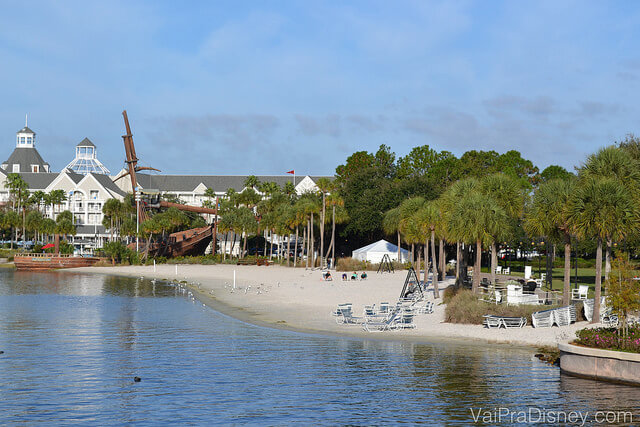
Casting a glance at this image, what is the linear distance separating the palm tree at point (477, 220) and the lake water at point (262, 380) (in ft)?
35.6

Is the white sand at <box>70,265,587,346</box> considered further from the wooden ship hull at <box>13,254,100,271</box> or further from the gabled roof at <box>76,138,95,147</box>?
the gabled roof at <box>76,138,95,147</box>

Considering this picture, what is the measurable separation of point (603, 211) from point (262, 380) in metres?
14.7

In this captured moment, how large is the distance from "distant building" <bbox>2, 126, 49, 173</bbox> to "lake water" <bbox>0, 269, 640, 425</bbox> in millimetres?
Answer: 171150

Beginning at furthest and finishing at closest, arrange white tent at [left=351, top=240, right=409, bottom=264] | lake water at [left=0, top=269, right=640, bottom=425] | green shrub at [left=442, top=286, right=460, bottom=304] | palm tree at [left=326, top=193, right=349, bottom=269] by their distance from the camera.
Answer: palm tree at [left=326, top=193, right=349, bottom=269] < white tent at [left=351, top=240, right=409, bottom=264] < green shrub at [left=442, top=286, right=460, bottom=304] < lake water at [left=0, top=269, right=640, bottom=425]

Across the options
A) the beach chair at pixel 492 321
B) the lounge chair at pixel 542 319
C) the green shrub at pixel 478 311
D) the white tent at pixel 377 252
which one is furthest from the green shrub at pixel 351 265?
the lounge chair at pixel 542 319

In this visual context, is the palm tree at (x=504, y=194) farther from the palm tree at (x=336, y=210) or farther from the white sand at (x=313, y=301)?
the palm tree at (x=336, y=210)

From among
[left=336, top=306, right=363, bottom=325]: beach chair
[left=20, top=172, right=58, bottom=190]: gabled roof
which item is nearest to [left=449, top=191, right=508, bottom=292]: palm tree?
[left=336, top=306, right=363, bottom=325]: beach chair

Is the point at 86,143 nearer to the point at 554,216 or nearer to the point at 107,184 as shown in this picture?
the point at 107,184

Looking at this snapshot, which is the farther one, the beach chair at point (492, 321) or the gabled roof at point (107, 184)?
the gabled roof at point (107, 184)

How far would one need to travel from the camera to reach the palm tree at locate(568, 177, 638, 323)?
86.4 feet

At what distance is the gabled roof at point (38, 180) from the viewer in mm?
152375

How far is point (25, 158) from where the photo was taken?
192000mm

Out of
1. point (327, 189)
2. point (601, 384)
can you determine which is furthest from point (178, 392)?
point (327, 189)

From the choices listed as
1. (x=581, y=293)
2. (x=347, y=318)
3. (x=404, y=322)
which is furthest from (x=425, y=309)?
(x=581, y=293)
